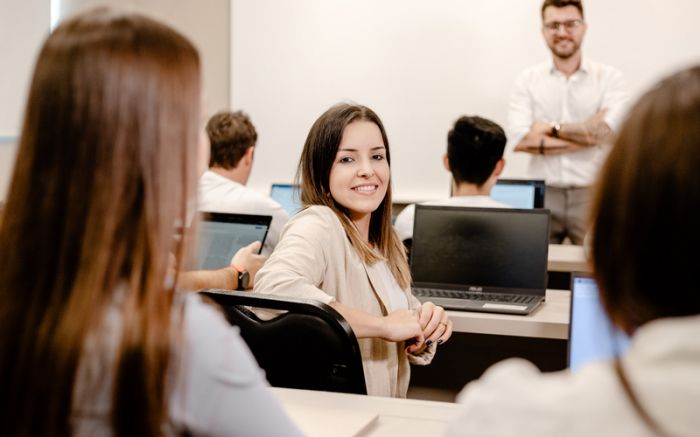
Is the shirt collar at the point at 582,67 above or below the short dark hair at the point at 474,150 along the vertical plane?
above

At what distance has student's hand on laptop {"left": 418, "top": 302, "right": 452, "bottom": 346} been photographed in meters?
1.92

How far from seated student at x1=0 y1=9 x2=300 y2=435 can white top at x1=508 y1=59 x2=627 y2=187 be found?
3.93 metres

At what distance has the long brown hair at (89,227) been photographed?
771mm

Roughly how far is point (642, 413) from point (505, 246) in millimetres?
1849

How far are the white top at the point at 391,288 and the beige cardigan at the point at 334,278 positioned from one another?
2 cm

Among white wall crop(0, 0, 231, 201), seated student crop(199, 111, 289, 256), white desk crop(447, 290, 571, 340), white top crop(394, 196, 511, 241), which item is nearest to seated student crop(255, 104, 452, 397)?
white desk crop(447, 290, 571, 340)

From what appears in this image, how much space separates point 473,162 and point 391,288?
1.23 m

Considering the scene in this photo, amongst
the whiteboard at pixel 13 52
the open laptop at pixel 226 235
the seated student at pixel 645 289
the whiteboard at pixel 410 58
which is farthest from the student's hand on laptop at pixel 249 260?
the whiteboard at pixel 13 52

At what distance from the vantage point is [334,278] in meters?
1.96

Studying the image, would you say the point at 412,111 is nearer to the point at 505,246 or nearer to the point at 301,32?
the point at 301,32

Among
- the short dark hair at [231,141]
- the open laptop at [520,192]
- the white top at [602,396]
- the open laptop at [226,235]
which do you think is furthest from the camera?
the open laptop at [520,192]

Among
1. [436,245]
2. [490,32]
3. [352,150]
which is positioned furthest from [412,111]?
[352,150]

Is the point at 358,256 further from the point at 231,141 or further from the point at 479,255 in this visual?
the point at 231,141

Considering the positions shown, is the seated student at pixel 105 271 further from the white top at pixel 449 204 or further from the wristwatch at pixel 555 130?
the wristwatch at pixel 555 130
